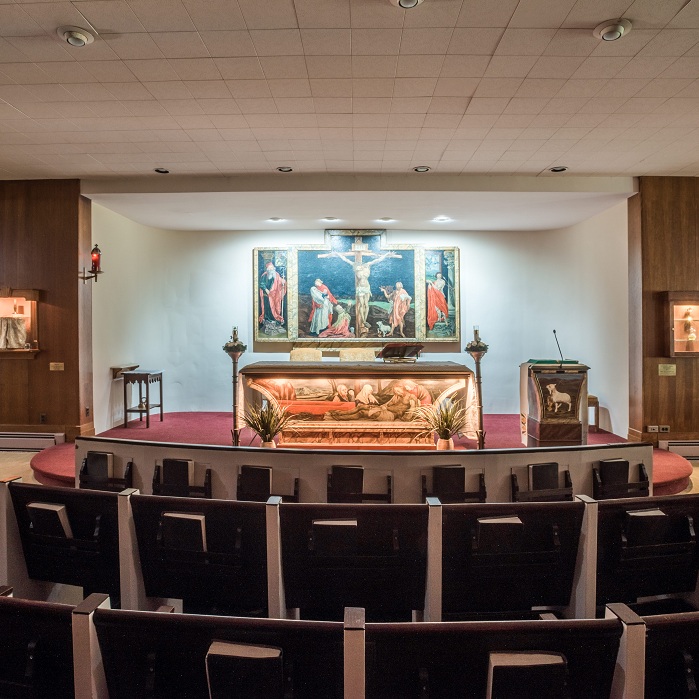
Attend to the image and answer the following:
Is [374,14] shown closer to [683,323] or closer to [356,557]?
[356,557]

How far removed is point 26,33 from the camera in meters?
3.46

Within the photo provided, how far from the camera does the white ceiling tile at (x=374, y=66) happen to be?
3.80 meters

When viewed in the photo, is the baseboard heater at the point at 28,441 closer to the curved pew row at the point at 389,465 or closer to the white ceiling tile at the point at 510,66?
the curved pew row at the point at 389,465

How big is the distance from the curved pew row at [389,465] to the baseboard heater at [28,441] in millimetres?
4633

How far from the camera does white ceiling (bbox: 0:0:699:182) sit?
10.8 feet

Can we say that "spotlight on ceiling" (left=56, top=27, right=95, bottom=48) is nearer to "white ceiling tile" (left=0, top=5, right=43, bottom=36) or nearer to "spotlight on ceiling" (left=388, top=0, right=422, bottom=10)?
"white ceiling tile" (left=0, top=5, right=43, bottom=36)

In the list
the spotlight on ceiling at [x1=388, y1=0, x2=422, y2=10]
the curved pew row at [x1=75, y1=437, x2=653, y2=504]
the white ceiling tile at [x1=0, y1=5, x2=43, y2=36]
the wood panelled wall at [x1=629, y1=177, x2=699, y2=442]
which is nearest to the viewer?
the curved pew row at [x1=75, y1=437, x2=653, y2=504]

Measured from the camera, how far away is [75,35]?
3.44 m

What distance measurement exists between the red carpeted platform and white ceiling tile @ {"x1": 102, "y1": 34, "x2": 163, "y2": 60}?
3702mm

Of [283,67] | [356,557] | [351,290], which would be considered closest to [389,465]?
[356,557]

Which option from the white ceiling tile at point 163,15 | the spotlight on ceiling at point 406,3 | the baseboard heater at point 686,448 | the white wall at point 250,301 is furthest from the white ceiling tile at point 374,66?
the baseboard heater at point 686,448

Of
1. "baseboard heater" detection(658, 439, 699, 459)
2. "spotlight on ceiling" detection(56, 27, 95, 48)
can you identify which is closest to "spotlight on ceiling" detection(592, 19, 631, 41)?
"spotlight on ceiling" detection(56, 27, 95, 48)

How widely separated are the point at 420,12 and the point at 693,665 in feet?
11.5

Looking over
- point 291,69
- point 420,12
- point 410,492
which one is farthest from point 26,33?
point 410,492
